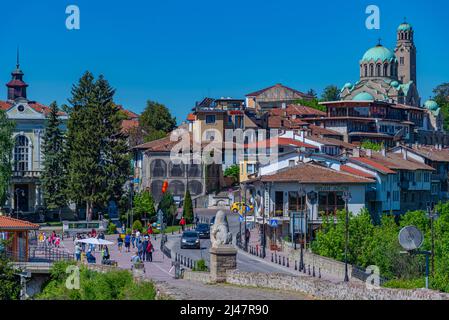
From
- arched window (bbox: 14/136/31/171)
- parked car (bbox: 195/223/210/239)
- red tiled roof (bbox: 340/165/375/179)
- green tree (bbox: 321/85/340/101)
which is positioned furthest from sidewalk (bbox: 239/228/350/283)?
green tree (bbox: 321/85/340/101)

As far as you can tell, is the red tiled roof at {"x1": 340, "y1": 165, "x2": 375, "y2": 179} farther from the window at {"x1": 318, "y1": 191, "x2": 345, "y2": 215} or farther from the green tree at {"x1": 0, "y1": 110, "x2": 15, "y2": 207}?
the green tree at {"x1": 0, "y1": 110, "x2": 15, "y2": 207}

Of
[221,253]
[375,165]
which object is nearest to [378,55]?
[375,165]

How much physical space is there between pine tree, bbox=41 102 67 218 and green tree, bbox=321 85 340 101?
3849 inches

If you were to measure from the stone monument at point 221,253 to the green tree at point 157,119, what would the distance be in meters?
94.3

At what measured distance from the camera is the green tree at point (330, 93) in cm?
18475

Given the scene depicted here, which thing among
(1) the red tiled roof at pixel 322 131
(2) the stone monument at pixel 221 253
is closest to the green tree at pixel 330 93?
(1) the red tiled roof at pixel 322 131

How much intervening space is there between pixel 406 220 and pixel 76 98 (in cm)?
2929

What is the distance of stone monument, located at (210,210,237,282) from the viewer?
36.2 metres

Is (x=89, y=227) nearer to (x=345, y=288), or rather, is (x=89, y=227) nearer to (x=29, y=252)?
(x=29, y=252)

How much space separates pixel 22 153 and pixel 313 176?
3461 centimetres

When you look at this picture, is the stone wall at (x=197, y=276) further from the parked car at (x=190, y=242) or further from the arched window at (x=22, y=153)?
the arched window at (x=22, y=153)

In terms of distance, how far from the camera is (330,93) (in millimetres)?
186875
